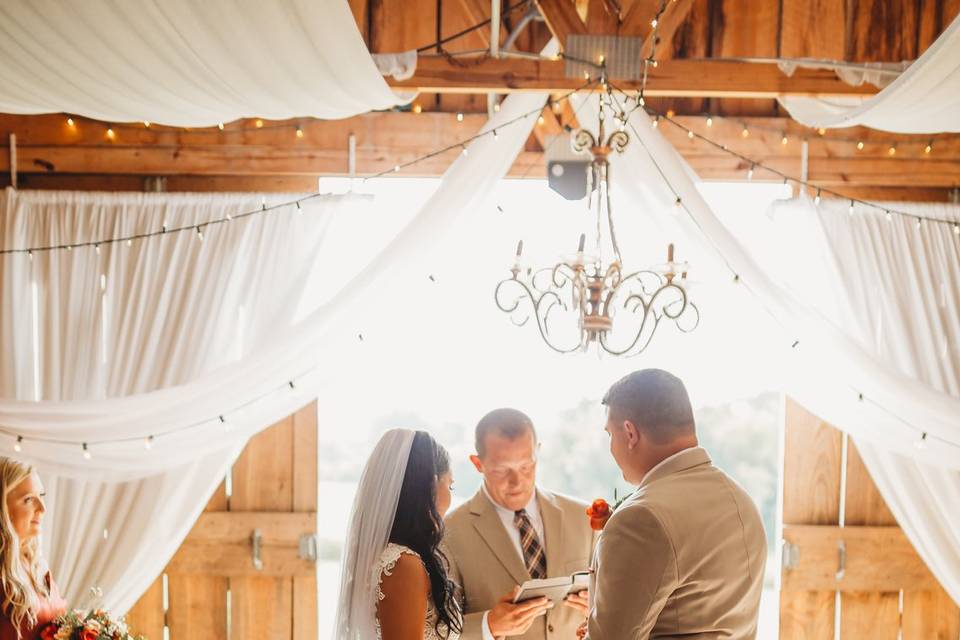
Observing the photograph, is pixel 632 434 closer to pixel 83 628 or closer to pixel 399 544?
pixel 399 544

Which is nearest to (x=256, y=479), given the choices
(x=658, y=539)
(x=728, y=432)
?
(x=728, y=432)

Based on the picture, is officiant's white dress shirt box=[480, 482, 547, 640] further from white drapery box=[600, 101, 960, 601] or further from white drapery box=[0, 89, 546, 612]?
white drapery box=[600, 101, 960, 601]

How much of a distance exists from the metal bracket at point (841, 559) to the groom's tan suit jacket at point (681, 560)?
2.53m

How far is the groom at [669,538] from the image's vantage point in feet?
7.04

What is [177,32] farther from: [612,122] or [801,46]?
[801,46]

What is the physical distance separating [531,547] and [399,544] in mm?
762

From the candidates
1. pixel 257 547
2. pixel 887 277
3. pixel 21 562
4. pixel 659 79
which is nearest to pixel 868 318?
pixel 887 277

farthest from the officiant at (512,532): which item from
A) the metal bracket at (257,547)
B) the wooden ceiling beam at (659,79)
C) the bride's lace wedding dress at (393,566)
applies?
the metal bracket at (257,547)

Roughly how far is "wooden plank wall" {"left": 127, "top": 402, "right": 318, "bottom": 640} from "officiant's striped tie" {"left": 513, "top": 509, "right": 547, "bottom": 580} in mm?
1823

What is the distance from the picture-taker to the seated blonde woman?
3.15 metres

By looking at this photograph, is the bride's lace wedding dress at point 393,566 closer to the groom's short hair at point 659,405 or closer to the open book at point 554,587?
the open book at point 554,587

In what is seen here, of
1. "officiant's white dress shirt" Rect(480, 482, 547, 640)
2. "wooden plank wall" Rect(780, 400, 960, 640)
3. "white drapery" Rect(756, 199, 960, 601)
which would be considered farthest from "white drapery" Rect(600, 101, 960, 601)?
"officiant's white dress shirt" Rect(480, 482, 547, 640)

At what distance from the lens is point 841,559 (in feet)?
15.1

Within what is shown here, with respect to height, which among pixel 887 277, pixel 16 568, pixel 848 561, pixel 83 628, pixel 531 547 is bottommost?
pixel 848 561
